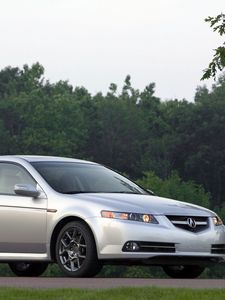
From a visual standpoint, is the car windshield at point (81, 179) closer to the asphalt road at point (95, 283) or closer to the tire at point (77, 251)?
the tire at point (77, 251)

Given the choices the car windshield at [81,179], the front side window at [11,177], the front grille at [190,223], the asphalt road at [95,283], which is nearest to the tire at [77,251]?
the asphalt road at [95,283]

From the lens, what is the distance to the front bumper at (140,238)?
14.9 meters

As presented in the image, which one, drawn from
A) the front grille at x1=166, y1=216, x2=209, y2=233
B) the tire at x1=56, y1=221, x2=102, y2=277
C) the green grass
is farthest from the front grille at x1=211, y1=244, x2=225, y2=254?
the green grass

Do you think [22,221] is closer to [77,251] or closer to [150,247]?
[77,251]

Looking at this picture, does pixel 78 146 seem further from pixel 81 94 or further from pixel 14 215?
pixel 14 215

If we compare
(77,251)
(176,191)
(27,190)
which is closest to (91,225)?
(77,251)

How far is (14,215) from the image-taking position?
1579 centimetres

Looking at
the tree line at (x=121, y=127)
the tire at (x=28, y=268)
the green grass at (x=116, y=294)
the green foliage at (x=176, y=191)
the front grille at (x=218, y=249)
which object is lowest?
the green foliage at (x=176, y=191)

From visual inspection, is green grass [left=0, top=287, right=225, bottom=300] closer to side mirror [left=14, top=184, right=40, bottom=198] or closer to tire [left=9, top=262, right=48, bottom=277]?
side mirror [left=14, top=184, right=40, bottom=198]

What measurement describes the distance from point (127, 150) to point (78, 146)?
556cm

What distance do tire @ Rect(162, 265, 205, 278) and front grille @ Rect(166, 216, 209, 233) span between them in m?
0.85

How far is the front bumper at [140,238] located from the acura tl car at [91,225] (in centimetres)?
1

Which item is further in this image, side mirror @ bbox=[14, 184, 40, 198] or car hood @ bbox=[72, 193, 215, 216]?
side mirror @ bbox=[14, 184, 40, 198]

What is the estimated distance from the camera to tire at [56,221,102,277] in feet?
49.1
